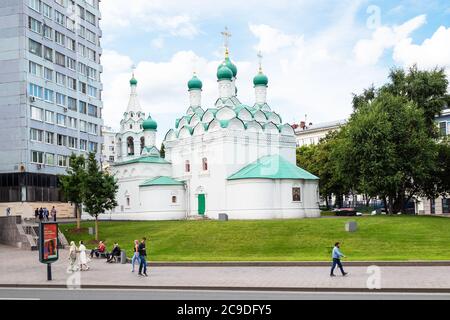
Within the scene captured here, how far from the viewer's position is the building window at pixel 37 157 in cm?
6899

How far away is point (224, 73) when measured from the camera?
2613 inches

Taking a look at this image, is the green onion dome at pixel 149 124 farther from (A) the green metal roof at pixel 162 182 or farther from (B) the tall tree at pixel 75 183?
(B) the tall tree at pixel 75 183

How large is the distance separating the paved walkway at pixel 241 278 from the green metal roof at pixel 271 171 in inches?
1032

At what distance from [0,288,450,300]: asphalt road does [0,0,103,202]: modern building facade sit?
1878 inches

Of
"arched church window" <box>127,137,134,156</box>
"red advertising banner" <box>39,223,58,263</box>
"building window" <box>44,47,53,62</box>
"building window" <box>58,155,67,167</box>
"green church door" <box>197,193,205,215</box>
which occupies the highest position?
"building window" <box>44,47,53,62</box>

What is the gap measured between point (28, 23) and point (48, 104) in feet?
33.1

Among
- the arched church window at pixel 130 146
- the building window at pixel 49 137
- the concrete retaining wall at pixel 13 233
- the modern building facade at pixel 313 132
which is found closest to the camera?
the concrete retaining wall at pixel 13 233

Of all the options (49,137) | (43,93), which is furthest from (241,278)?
(43,93)

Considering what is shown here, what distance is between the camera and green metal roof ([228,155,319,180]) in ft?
185

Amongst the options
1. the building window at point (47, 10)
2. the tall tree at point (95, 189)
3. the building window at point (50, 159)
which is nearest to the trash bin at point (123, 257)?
the tall tree at point (95, 189)

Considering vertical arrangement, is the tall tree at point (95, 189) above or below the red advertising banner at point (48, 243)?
above

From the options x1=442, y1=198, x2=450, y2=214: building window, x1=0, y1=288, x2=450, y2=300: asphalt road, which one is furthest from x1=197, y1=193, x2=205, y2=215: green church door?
x1=0, y1=288, x2=450, y2=300: asphalt road

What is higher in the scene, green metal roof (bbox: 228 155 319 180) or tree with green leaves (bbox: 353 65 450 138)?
tree with green leaves (bbox: 353 65 450 138)

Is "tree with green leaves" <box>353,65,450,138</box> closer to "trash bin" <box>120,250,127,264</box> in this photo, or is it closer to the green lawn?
the green lawn
